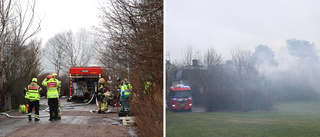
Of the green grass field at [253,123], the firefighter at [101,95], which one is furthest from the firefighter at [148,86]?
the firefighter at [101,95]

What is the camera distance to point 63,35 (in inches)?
1339

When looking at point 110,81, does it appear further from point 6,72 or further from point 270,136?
point 270,136

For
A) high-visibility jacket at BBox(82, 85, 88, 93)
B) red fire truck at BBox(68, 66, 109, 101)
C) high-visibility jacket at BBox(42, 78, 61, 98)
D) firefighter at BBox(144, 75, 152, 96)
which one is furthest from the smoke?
high-visibility jacket at BBox(82, 85, 88, 93)

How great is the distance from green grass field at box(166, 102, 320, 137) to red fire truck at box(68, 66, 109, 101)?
501 inches

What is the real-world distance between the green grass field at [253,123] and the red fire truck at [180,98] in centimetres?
10

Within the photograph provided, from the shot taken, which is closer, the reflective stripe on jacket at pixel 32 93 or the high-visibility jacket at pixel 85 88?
the reflective stripe on jacket at pixel 32 93

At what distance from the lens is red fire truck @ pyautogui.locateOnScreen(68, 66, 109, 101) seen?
1586cm

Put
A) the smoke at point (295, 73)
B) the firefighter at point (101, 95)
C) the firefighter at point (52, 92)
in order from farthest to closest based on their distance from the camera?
the firefighter at point (101, 95), the firefighter at point (52, 92), the smoke at point (295, 73)

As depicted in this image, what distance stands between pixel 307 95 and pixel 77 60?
3192 cm

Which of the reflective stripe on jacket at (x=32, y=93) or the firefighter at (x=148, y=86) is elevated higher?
the firefighter at (x=148, y=86)

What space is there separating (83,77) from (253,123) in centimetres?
1395

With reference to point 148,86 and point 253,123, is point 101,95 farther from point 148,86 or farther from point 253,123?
point 253,123

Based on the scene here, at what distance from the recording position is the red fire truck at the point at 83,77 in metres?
15.9

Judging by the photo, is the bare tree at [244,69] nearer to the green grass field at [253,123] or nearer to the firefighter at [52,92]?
the green grass field at [253,123]
